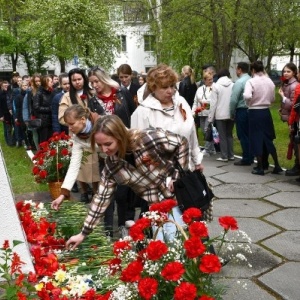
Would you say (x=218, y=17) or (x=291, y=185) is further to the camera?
(x=218, y=17)

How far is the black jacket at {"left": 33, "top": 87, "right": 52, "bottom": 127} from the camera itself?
894cm

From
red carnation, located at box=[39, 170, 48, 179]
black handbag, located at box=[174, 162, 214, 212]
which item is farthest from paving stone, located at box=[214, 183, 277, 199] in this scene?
black handbag, located at box=[174, 162, 214, 212]

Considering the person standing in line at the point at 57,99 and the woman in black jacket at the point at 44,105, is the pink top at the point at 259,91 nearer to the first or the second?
the person standing in line at the point at 57,99

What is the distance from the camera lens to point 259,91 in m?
7.64

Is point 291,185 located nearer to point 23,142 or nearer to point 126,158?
point 126,158

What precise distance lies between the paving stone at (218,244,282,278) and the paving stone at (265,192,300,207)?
66.4 inches

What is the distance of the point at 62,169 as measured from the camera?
19.6 ft

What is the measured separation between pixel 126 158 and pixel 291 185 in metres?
4.37

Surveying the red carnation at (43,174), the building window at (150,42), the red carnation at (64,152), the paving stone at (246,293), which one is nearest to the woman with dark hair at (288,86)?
the red carnation at (64,152)

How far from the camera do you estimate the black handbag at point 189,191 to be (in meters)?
3.43

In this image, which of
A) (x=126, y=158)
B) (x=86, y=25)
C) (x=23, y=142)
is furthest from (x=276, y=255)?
(x=86, y=25)

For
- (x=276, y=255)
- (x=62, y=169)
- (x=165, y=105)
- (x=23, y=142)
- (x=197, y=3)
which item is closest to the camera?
(x=165, y=105)

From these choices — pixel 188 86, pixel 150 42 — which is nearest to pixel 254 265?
pixel 188 86

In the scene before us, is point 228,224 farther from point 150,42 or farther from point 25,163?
point 150,42
